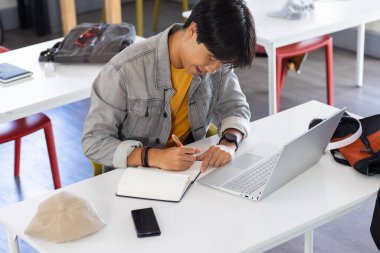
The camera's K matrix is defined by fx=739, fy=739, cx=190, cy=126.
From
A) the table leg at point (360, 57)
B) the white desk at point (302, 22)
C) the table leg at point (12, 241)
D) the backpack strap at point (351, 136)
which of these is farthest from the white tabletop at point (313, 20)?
the table leg at point (12, 241)

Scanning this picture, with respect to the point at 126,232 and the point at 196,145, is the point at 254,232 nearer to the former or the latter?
the point at 126,232

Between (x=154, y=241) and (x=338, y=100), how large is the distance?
8.86ft

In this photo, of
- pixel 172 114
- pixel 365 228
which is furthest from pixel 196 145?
pixel 365 228

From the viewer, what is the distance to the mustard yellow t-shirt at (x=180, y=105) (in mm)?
2240

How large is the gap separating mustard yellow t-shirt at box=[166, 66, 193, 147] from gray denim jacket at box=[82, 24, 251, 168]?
0.8 inches

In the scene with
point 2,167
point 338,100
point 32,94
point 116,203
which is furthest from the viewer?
point 338,100

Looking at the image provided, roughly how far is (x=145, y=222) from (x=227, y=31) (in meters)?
0.53

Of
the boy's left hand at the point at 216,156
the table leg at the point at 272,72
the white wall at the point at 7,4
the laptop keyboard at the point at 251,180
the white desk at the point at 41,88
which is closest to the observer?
the laptop keyboard at the point at 251,180

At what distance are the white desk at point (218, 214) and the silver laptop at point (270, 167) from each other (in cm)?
3

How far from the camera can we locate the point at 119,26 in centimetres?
318

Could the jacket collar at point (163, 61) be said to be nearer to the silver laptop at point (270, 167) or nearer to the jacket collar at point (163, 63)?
the jacket collar at point (163, 63)

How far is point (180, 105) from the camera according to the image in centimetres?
230

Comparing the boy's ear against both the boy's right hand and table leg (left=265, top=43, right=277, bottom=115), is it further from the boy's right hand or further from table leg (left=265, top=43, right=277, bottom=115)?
table leg (left=265, top=43, right=277, bottom=115)

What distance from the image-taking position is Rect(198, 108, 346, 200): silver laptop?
1869 mm
